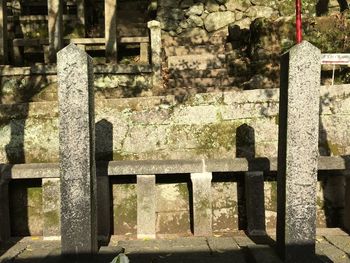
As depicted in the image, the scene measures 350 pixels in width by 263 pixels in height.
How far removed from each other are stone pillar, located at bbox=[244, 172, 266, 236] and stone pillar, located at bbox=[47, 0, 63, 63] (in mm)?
5814

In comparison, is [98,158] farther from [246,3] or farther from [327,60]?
[246,3]

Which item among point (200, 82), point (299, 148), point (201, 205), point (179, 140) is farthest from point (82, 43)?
point (299, 148)

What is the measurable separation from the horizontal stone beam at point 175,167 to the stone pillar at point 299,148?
0.81 metres

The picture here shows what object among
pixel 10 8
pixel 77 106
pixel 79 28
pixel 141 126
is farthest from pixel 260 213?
pixel 10 8

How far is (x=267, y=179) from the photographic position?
4695mm

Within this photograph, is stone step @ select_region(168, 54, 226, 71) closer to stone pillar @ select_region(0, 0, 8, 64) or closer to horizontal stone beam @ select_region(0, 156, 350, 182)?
stone pillar @ select_region(0, 0, 8, 64)

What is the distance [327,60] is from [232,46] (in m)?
3.99

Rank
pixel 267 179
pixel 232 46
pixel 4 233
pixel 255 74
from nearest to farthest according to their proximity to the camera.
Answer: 1. pixel 4 233
2. pixel 267 179
3. pixel 255 74
4. pixel 232 46

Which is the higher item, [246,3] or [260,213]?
[246,3]

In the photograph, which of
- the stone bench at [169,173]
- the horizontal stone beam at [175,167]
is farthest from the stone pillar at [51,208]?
the horizontal stone beam at [175,167]

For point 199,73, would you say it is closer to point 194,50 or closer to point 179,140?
point 194,50

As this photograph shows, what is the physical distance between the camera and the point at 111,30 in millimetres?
8398

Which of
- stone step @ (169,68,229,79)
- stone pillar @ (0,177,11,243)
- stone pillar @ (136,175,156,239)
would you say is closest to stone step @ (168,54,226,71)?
stone step @ (169,68,229,79)

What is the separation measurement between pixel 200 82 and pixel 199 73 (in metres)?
0.28
